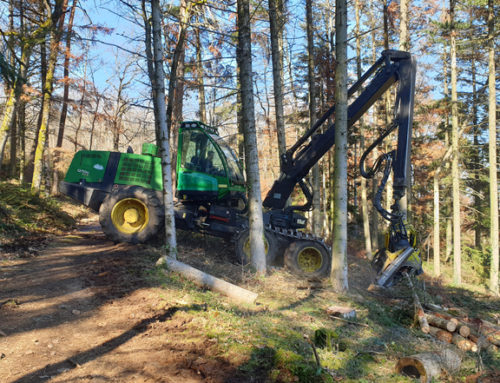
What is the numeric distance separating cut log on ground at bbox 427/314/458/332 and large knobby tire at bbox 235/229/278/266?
3.66 m

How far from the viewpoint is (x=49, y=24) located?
1240 cm

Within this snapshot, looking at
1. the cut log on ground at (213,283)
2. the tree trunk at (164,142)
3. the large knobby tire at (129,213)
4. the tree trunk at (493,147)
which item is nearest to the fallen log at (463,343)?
the cut log on ground at (213,283)

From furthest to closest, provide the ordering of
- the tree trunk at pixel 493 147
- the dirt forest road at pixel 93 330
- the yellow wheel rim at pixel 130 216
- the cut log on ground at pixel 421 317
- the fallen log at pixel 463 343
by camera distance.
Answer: the tree trunk at pixel 493 147 → the yellow wheel rim at pixel 130 216 → the cut log on ground at pixel 421 317 → the fallen log at pixel 463 343 → the dirt forest road at pixel 93 330

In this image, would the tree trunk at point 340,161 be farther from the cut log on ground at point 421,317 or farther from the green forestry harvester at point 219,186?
the green forestry harvester at point 219,186

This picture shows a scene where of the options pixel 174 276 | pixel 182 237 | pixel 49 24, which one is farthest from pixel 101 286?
pixel 49 24

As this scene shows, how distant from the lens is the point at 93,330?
4.23m

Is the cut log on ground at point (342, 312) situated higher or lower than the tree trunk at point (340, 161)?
lower

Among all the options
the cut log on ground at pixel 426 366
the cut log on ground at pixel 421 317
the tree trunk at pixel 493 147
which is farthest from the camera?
the tree trunk at pixel 493 147

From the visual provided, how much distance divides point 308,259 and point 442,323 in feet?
11.9

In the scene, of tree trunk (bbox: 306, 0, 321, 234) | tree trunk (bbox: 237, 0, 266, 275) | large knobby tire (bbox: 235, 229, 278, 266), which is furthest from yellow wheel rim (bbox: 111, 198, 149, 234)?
tree trunk (bbox: 306, 0, 321, 234)

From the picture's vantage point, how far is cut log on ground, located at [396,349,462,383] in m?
4.05

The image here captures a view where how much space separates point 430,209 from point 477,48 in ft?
39.7

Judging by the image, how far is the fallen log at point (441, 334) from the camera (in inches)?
230

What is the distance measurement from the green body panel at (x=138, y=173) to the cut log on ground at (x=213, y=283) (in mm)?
3131
